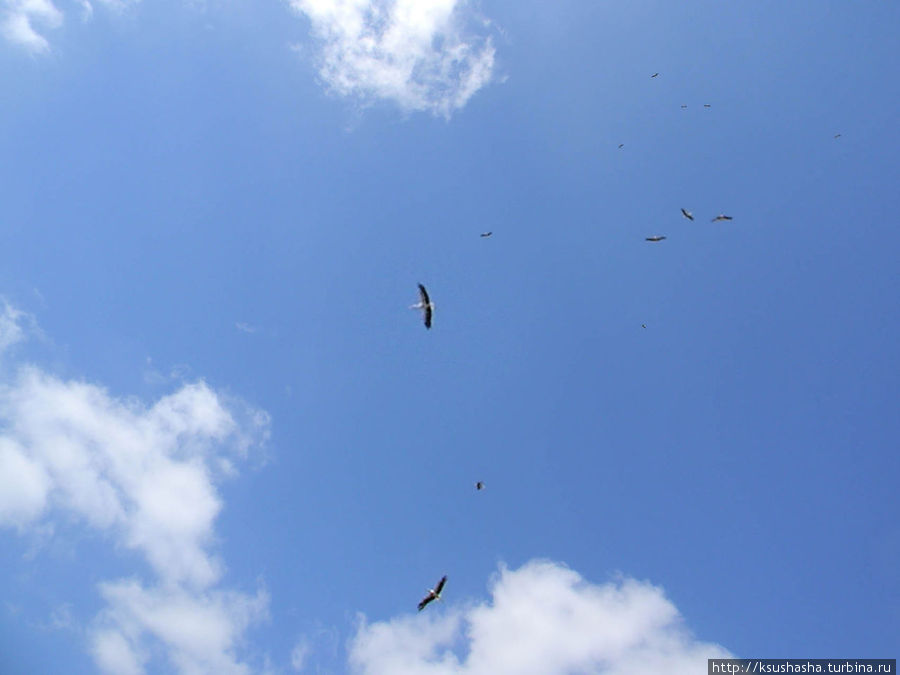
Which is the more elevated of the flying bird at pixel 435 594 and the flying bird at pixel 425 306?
the flying bird at pixel 425 306

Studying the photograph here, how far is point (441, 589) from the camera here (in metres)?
34.7

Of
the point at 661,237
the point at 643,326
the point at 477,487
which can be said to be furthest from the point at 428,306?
the point at 643,326

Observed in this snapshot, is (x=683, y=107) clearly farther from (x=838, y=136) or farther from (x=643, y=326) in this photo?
(x=643, y=326)

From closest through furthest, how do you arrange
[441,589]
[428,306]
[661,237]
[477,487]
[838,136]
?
[428,306] → [441,589] → [477,487] → [661,237] → [838,136]

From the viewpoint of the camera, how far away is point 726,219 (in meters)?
47.5

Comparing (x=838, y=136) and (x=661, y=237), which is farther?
(x=838, y=136)

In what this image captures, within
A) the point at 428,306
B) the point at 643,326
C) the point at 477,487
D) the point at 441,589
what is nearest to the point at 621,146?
the point at 643,326

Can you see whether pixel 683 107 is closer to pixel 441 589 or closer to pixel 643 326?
pixel 643 326

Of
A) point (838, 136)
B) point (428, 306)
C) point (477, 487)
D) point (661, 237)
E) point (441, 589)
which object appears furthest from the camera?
point (838, 136)

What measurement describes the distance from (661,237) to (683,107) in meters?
18.3

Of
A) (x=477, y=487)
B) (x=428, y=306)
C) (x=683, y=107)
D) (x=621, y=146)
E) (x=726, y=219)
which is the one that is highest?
(x=683, y=107)

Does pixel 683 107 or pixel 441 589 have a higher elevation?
pixel 683 107

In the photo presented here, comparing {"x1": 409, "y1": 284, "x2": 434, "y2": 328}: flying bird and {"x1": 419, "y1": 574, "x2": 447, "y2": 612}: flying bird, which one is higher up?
{"x1": 409, "y1": 284, "x2": 434, "y2": 328}: flying bird

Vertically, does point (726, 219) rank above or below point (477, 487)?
above
